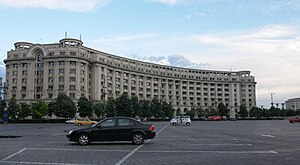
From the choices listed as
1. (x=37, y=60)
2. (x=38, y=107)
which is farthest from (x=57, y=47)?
(x=38, y=107)

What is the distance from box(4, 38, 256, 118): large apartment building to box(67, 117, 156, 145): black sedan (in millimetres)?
83905

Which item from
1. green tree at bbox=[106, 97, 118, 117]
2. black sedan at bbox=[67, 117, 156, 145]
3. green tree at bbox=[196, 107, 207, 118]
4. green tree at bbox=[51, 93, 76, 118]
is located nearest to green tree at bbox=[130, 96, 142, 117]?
green tree at bbox=[106, 97, 118, 117]

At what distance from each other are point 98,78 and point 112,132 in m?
95.2

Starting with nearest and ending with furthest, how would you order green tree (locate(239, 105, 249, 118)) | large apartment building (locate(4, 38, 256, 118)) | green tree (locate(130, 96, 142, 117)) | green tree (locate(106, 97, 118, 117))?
green tree (locate(106, 97, 118, 117)) → large apartment building (locate(4, 38, 256, 118)) → green tree (locate(130, 96, 142, 117)) → green tree (locate(239, 105, 249, 118))

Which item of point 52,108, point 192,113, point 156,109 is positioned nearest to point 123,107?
point 156,109

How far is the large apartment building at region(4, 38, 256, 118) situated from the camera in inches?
3954

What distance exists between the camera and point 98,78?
11119cm

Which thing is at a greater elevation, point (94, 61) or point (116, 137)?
point (94, 61)

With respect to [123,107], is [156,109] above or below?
below

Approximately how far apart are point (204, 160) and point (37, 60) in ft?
337

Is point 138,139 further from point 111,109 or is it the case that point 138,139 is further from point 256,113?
point 256,113

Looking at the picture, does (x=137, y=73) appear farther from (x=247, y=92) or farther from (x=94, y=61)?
(x=247, y=92)

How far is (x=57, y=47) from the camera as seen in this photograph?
3996 inches

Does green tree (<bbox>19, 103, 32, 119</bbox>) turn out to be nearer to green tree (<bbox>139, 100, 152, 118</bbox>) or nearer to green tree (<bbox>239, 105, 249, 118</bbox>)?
green tree (<bbox>139, 100, 152, 118</bbox>)
